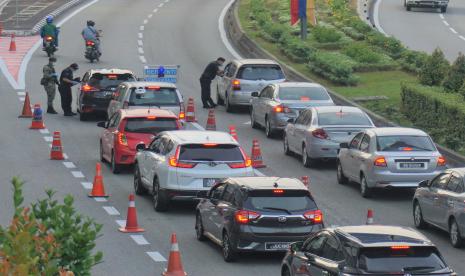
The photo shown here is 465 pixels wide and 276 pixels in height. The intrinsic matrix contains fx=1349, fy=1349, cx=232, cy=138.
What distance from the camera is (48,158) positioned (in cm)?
3198

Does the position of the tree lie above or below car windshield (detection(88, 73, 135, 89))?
above

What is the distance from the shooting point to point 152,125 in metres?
29.4

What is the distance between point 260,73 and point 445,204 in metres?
18.3

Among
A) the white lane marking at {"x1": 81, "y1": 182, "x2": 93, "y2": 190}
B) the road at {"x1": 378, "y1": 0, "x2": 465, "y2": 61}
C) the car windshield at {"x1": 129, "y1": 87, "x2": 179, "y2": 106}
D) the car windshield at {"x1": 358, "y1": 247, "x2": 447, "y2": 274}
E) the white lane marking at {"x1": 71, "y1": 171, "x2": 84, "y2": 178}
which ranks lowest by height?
the road at {"x1": 378, "y1": 0, "x2": 465, "y2": 61}

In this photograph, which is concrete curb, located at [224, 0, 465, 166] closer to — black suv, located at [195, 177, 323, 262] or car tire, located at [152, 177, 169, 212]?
car tire, located at [152, 177, 169, 212]

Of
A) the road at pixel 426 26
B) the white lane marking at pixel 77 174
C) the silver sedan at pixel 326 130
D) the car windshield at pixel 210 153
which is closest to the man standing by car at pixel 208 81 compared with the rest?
the silver sedan at pixel 326 130

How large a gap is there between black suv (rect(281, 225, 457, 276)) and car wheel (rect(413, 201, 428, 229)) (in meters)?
7.34

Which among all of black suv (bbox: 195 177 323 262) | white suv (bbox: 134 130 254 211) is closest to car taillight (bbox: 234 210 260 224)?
black suv (bbox: 195 177 323 262)

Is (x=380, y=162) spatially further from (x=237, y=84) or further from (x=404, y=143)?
(x=237, y=84)

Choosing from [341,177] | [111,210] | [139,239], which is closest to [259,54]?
[341,177]

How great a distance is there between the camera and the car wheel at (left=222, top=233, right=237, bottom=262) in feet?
66.9

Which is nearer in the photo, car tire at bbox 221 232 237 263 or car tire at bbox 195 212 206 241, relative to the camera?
car tire at bbox 221 232 237 263

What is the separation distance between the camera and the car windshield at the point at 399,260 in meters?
15.2

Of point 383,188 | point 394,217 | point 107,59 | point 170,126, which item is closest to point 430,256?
point 394,217
